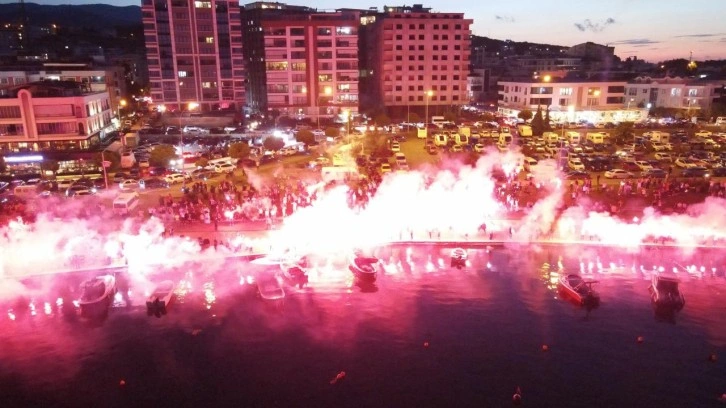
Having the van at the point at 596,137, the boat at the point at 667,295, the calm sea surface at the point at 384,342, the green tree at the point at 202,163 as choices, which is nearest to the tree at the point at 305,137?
the green tree at the point at 202,163

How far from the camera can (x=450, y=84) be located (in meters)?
79.6

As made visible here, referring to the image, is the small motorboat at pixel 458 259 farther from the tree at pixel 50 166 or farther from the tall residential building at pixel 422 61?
the tall residential building at pixel 422 61

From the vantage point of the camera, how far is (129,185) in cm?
4053

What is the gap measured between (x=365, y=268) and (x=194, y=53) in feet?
186

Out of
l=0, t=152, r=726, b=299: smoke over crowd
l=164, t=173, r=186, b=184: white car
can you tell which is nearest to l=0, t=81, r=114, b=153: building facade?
l=164, t=173, r=186, b=184: white car

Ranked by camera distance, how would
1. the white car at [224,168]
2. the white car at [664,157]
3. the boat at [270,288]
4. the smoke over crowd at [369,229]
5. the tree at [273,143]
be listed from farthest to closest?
1. the tree at [273,143]
2. the white car at [664,157]
3. the white car at [224,168]
4. the smoke over crowd at [369,229]
5. the boat at [270,288]

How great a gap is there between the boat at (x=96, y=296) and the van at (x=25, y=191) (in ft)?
58.2

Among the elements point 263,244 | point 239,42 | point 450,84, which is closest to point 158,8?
point 239,42

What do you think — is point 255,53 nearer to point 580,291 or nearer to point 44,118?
point 44,118

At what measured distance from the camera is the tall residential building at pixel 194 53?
7081 centimetres

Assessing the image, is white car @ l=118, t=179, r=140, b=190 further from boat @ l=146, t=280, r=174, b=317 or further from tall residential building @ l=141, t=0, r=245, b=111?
tall residential building @ l=141, t=0, r=245, b=111

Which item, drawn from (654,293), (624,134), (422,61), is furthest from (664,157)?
(422,61)

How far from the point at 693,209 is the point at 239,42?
60348 mm

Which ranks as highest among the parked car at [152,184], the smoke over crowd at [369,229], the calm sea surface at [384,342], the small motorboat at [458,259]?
the parked car at [152,184]
